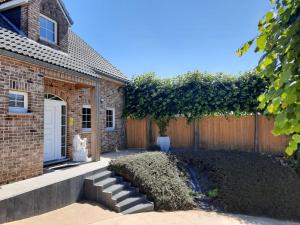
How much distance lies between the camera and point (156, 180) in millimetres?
8641

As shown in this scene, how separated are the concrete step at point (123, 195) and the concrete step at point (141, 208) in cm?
40

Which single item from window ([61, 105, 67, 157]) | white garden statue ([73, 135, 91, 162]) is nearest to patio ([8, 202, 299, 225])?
white garden statue ([73, 135, 91, 162])

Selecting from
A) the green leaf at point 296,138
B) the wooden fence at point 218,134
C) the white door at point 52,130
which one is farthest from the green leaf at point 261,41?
the wooden fence at point 218,134

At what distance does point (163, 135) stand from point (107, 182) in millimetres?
6687

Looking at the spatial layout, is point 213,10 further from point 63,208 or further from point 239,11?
point 63,208

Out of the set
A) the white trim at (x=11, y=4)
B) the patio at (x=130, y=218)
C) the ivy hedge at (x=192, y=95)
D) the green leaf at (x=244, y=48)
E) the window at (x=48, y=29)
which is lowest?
the patio at (x=130, y=218)

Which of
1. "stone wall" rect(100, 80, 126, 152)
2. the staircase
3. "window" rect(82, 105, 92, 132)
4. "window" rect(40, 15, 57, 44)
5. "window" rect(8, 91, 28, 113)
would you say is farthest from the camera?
"stone wall" rect(100, 80, 126, 152)

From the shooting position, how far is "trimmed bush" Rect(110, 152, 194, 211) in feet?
26.6

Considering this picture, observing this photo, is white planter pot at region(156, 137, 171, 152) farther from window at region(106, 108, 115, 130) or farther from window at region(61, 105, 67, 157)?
window at region(61, 105, 67, 157)

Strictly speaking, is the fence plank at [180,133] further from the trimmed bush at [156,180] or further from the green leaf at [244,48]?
the green leaf at [244,48]

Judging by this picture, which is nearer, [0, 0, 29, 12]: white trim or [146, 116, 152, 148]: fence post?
[0, 0, 29, 12]: white trim

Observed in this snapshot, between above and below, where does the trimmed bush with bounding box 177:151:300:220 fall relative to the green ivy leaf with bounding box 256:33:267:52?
below

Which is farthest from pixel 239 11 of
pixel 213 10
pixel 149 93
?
pixel 149 93

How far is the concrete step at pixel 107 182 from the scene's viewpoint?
7.75m
